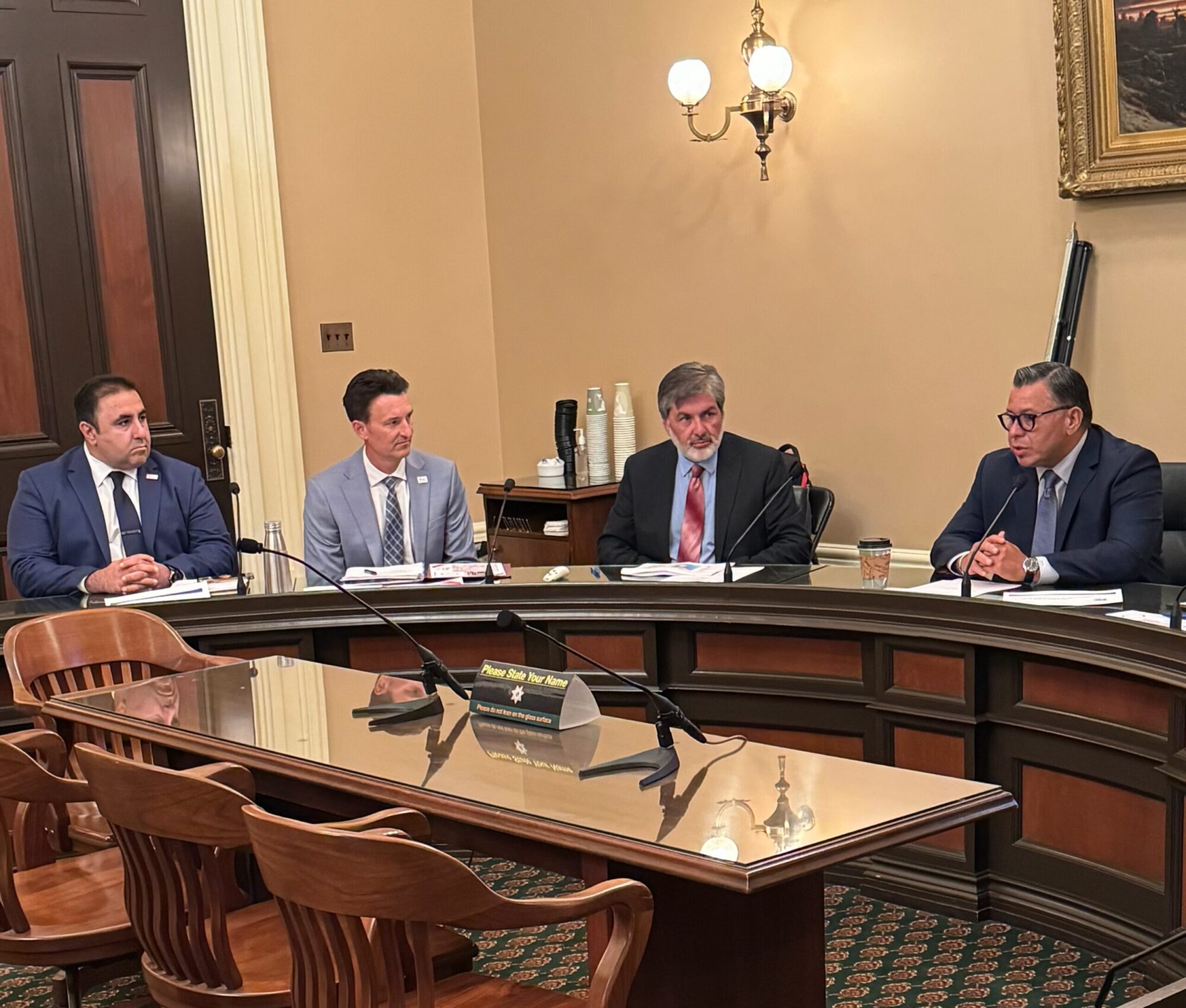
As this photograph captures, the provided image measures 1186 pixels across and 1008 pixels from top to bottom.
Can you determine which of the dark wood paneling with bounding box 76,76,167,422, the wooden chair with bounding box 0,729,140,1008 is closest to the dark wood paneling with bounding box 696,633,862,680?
the wooden chair with bounding box 0,729,140,1008

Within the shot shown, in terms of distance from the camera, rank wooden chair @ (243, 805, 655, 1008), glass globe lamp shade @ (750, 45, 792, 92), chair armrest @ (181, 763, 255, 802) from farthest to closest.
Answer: glass globe lamp shade @ (750, 45, 792, 92), chair armrest @ (181, 763, 255, 802), wooden chair @ (243, 805, 655, 1008)

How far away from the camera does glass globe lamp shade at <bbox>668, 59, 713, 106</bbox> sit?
17.8ft

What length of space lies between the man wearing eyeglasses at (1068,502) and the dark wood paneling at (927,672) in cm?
24

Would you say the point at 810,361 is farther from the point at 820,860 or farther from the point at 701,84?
the point at 820,860

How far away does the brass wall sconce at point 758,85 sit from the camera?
5.20m

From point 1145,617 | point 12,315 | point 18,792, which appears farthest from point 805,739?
point 12,315

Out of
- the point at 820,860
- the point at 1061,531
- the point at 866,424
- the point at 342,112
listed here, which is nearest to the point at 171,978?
the point at 820,860

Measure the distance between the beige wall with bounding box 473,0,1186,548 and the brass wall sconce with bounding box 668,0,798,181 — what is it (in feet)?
0.23

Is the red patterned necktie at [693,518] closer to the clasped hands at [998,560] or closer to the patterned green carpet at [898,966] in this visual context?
the clasped hands at [998,560]

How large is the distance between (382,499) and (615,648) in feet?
3.21

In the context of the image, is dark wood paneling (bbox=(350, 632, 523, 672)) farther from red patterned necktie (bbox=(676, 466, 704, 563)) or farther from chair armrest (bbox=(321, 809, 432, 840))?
chair armrest (bbox=(321, 809, 432, 840))

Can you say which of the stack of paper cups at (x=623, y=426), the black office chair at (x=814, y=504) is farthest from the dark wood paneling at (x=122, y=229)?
the black office chair at (x=814, y=504)

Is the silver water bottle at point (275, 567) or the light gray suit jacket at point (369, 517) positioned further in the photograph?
the light gray suit jacket at point (369, 517)

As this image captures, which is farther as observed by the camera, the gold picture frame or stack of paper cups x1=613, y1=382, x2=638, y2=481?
stack of paper cups x1=613, y1=382, x2=638, y2=481
